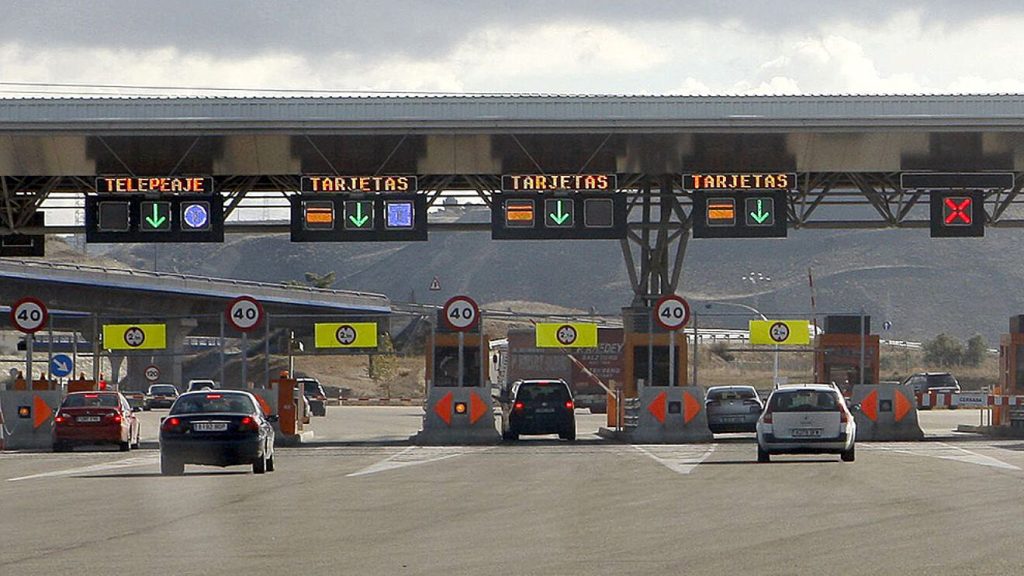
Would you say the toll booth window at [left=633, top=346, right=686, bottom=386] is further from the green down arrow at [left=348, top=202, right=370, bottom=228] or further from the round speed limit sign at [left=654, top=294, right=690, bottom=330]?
the green down arrow at [left=348, top=202, right=370, bottom=228]

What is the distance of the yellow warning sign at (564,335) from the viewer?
42.9 meters

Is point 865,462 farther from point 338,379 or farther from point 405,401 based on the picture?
point 338,379

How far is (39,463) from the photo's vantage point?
30531 millimetres

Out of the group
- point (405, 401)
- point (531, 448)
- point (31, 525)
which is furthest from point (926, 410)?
point (31, 525)

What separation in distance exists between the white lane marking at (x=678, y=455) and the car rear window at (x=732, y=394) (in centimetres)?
445

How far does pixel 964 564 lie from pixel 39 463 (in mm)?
20902

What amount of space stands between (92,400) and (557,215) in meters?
10.1

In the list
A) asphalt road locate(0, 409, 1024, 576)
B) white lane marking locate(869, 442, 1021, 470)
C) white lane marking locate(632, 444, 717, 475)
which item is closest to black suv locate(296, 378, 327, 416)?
white lane marking locate(632, 444, 717, 475)

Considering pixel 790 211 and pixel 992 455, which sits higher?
pixel 790 211

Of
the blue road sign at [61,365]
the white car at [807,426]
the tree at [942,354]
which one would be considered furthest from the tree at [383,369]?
the white car at [807,426]

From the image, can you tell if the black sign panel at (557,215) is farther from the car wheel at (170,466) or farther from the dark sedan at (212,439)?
the car wheel at (170,466)

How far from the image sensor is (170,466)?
26.0 m

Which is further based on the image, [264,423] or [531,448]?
[531,448]

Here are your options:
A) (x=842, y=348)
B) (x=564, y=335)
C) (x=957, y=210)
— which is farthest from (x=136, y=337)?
(x=957, y=210)
